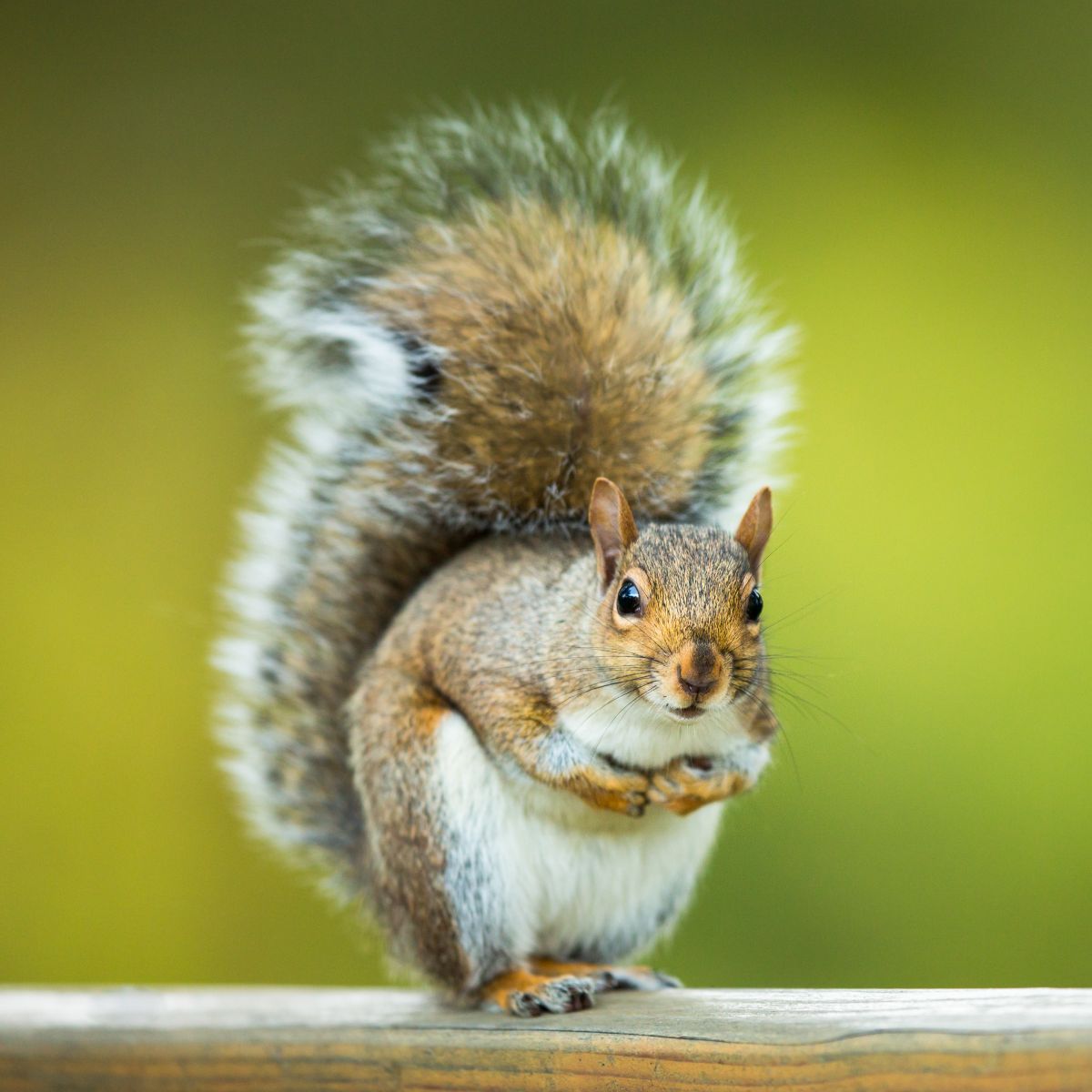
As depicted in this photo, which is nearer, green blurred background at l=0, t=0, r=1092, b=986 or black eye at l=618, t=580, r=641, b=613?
black eye at l=618, t=580, r=641, b=613

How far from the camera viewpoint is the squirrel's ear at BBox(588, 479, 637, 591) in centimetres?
138

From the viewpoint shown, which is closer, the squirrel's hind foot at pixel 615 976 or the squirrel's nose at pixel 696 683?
the squirrel's nose at pixel 696 683

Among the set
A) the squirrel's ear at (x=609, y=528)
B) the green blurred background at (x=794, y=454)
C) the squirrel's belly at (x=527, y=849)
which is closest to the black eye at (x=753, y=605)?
the squirrel's ear at (x=609, y=528)

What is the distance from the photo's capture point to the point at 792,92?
10.4 ft

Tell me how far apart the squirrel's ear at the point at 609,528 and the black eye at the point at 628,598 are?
46 mm

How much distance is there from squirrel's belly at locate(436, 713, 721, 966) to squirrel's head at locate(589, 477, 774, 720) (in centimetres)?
20

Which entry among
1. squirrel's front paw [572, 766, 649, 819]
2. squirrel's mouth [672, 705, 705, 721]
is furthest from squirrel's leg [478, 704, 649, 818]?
squirrel's mouth [672, 705, 705, 721]

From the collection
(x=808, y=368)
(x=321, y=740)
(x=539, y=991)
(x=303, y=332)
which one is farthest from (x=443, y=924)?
(x=808, y=368)

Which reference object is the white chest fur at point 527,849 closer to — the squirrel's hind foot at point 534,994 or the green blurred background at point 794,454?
the squirrel's hind foot at point 534,994

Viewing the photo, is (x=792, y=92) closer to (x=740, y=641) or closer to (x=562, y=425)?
(x=562, y=425)

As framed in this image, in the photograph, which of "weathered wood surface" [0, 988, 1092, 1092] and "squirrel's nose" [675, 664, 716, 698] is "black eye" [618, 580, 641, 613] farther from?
"weathered wood surface" [0, 988, 1092, 1092]

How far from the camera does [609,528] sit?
4.60 ft

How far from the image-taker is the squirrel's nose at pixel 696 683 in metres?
1.28

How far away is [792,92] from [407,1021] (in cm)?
232
